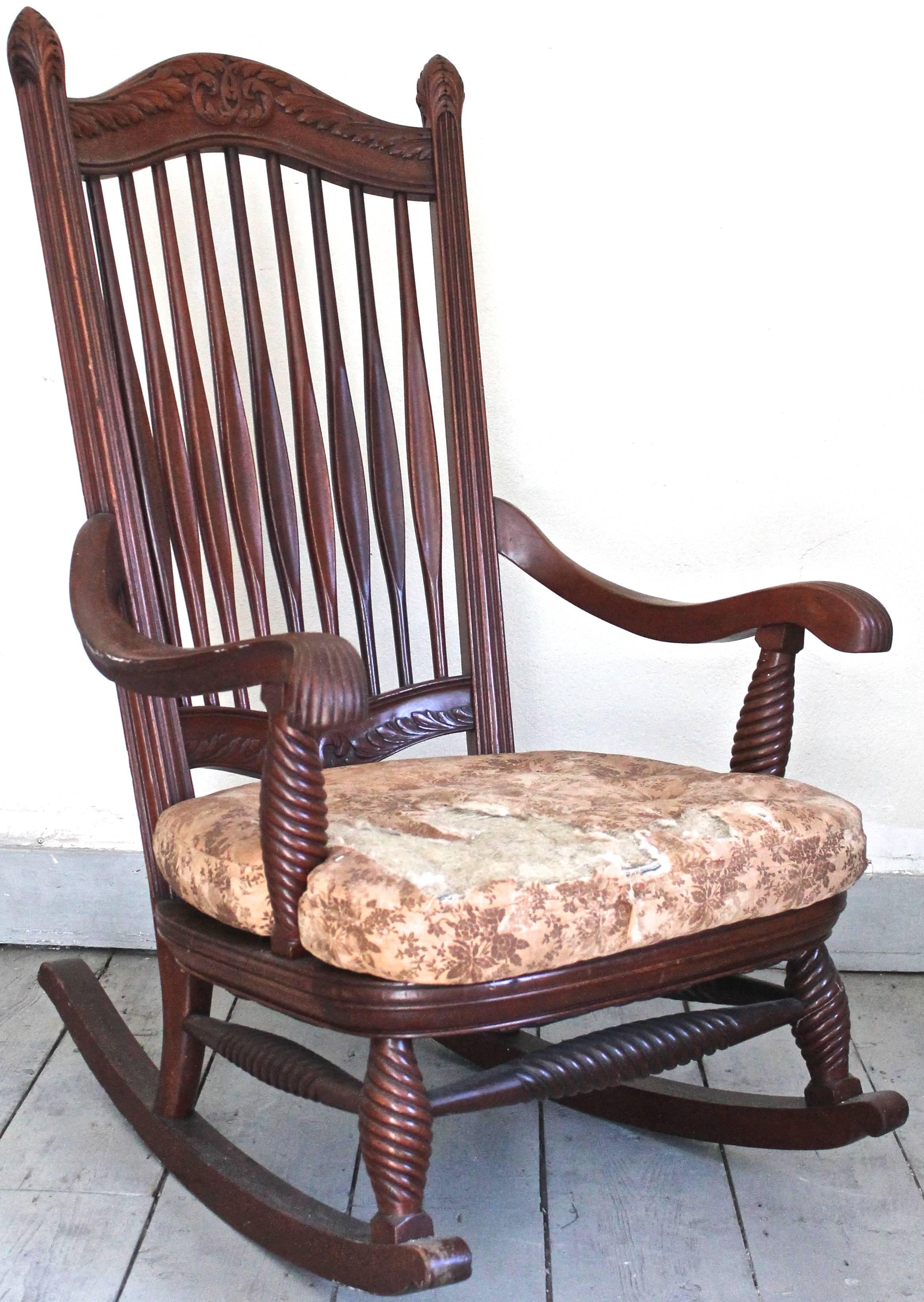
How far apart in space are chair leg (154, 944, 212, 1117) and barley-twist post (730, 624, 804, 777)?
50 centimetres

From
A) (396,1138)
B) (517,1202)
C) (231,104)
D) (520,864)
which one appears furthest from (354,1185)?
(231,104)

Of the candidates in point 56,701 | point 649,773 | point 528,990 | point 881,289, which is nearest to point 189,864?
point 528,990

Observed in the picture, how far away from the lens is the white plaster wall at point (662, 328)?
140 centimetres

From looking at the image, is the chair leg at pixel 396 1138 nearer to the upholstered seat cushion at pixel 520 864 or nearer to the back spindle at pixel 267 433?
the upholstered seat cushion at pixel 520 864

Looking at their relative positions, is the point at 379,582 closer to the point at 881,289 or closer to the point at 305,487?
the point at 305,487

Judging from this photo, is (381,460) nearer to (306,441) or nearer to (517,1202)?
(306,441)

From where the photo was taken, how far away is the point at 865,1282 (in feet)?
3.02

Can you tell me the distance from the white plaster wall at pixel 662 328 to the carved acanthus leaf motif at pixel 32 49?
44 cm

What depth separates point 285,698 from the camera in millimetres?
721

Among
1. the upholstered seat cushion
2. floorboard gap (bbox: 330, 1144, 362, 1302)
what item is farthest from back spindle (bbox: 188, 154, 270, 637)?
floorboard gap (bbox: 330, 1144, 362, 1302)

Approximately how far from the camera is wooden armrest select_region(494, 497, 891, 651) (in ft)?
3.06

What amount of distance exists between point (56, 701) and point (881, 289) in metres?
1.15

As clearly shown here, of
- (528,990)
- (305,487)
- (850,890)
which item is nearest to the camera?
(528,990)

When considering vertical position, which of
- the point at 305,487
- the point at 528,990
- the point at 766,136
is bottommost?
the point at 528,990
